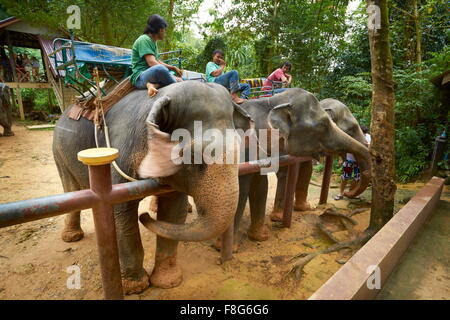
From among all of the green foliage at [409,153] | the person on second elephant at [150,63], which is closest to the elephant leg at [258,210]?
the person on second elephant at [150,63]

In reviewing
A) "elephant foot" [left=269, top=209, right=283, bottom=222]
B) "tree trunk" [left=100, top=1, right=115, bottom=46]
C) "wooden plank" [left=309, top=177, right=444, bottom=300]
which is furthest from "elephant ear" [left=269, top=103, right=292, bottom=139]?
"tree trunk" [left=100, top=1, right=115, bottom=46]

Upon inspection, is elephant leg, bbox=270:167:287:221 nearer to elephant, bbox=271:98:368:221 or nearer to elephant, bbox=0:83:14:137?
elephant, bbox=271:98:368:221

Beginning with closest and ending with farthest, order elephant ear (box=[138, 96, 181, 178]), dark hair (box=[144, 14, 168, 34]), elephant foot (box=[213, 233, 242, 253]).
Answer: elephant ear (box=[138, 96, 181, 178]) < dark hair (box=[144, 14, 168, 34]) < elephant foot (box=[213, 233, 242, 253])

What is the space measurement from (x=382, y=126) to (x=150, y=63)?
2.84 meters

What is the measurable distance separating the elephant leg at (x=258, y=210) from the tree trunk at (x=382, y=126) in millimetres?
1424

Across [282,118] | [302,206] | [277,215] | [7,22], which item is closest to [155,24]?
[282,118]

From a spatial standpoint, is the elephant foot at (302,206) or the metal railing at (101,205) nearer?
the metal railing at (101,205)

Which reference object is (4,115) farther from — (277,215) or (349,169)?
(349,169)

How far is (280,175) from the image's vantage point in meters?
4.65

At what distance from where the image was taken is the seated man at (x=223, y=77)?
4.39 m

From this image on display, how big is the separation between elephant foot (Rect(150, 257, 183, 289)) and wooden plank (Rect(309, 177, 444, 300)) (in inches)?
65.5

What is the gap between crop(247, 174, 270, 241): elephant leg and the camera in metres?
3.87

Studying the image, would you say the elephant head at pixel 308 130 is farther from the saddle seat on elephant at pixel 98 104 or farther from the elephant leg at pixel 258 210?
the saddle seat on elephant at pixel 98 104

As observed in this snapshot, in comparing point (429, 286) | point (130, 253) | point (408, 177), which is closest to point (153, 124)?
point (130, 253)
